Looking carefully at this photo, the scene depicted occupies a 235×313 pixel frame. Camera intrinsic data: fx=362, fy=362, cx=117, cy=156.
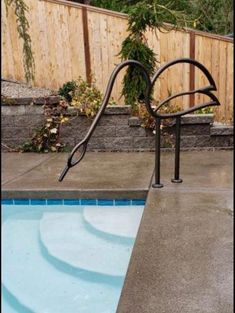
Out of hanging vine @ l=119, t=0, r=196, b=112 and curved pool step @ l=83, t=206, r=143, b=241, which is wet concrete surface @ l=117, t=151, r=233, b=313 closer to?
curved pool step @ l=83, t=206, r=143, b=241

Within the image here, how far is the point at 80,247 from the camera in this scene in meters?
2.63

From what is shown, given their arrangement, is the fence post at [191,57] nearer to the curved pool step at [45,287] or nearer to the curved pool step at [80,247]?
the curved pool step at [80,247]

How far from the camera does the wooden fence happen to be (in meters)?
5.27

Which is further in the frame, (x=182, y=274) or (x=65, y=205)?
(x=65, y=205)

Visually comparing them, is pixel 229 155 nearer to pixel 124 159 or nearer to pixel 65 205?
pixel 124 159

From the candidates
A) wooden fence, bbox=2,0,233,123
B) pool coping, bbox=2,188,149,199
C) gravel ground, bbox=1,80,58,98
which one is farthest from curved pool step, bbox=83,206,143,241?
wooden fence, bbox=2,0,233,123

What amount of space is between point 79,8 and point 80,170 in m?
2.76

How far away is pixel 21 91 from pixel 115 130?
1589 mm

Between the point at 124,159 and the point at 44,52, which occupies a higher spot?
the point at 44,52

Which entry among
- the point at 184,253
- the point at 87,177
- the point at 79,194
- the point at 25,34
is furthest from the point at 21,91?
the point at 184,253

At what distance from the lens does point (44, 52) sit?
5516 millimetres

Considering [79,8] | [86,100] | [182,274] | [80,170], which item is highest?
[79,8]

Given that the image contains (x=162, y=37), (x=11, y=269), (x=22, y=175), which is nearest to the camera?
(x=11, y=269)

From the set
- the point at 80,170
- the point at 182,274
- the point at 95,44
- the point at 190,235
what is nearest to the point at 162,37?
the point at 95,44
